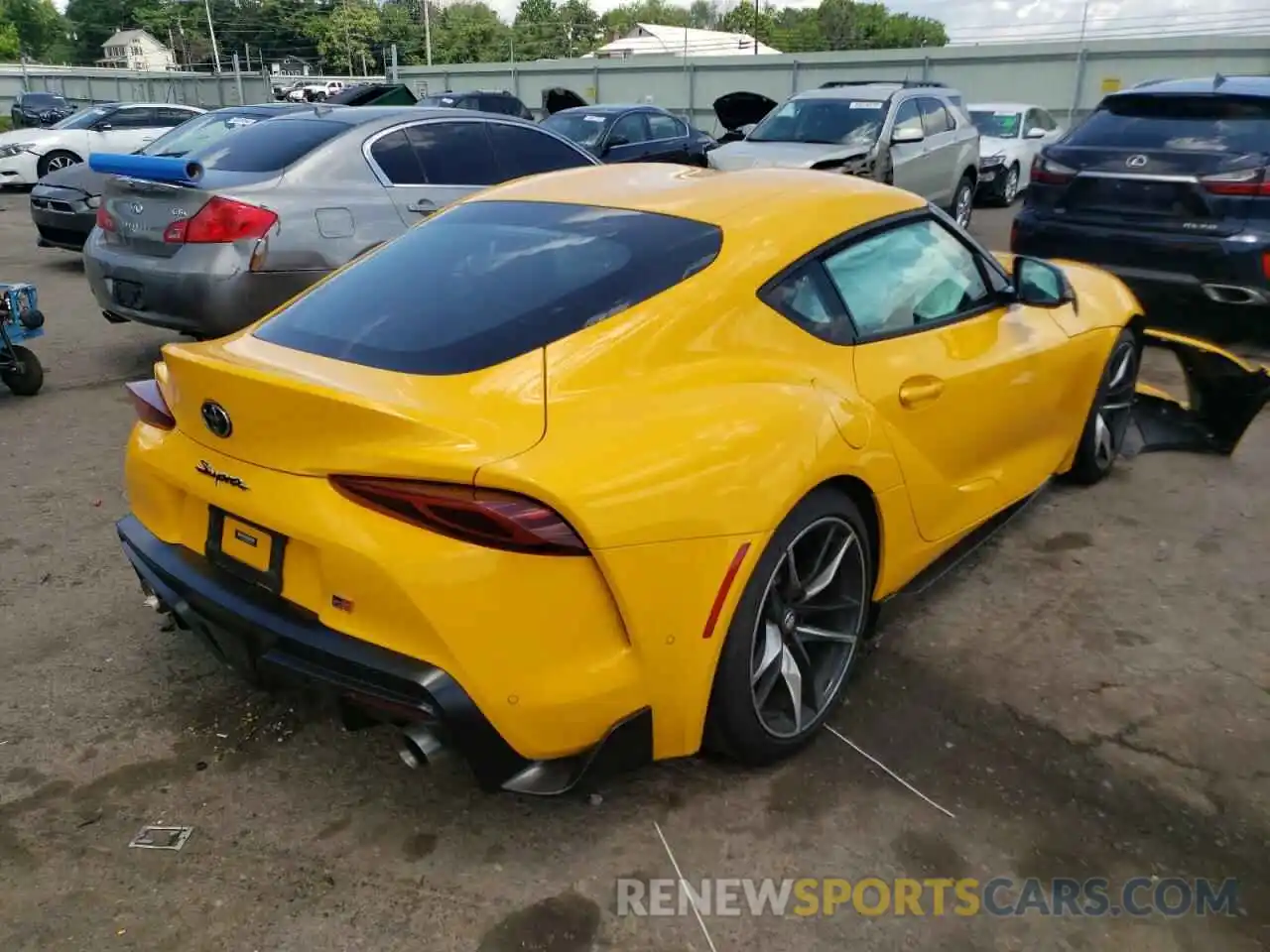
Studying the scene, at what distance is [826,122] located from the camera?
10.6m

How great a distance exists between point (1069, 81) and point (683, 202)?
72.7 ft

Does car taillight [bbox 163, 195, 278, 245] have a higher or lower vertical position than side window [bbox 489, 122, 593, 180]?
lower

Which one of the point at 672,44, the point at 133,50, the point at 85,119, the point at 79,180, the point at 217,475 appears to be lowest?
the point at 79,180

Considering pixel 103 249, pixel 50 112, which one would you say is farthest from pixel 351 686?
pixel 50 112

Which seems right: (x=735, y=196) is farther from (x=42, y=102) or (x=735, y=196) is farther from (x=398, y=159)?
(x=42, y=102)

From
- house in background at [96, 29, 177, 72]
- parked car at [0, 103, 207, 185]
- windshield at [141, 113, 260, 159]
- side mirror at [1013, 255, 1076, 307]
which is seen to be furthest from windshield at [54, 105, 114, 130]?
house in background at [96, 29, 177, 72]

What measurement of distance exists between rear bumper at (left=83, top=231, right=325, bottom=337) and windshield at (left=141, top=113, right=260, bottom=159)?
3.20 metres

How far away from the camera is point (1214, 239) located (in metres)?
6.26

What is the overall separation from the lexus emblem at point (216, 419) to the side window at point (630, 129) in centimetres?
1101

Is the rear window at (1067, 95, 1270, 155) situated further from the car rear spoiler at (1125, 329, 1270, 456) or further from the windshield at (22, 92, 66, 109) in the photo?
the windshield at (22, 92, 66, 109)

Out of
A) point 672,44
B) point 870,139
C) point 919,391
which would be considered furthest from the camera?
point 672,44

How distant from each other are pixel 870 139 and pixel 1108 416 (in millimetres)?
6275

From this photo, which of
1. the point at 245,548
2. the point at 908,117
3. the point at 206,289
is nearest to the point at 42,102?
the point at 908,117

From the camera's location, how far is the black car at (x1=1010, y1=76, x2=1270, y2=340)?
Answer: 621cm
